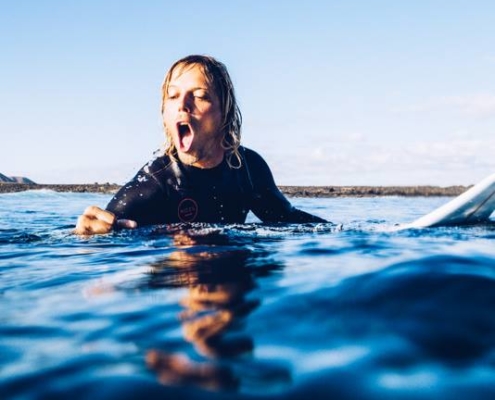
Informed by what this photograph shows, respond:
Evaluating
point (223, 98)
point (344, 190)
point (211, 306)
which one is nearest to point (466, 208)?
point (223, 98)

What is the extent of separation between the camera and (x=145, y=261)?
3451mm

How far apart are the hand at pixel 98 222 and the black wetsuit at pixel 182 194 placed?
32 centimetres

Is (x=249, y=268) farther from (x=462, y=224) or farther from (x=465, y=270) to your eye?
(x=462, y=224)

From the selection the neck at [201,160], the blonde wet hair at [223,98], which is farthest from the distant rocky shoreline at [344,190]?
the neck at [201,160]

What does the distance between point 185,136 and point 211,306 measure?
3.29 m

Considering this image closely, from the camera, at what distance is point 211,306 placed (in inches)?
82.3

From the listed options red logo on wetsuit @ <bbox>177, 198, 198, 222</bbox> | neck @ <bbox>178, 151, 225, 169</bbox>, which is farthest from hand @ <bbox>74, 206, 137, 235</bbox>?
neck @ <bbox>178, 151, 225, 169</bbox>

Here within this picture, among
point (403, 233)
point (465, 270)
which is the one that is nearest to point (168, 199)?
point (403, 233)

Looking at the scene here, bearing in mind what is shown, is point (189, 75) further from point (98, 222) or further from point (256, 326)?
point (256, 326)

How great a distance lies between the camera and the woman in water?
5129mm

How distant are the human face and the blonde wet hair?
56 millimetres

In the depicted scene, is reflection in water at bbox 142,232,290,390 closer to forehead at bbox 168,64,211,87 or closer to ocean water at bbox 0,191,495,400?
ocean water at bbox 0,191,495,400

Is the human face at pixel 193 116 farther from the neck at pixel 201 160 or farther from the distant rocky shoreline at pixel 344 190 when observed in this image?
the distant rocky shoreline at pixel 344 190

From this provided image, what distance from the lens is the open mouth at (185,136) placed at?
5098 mm
